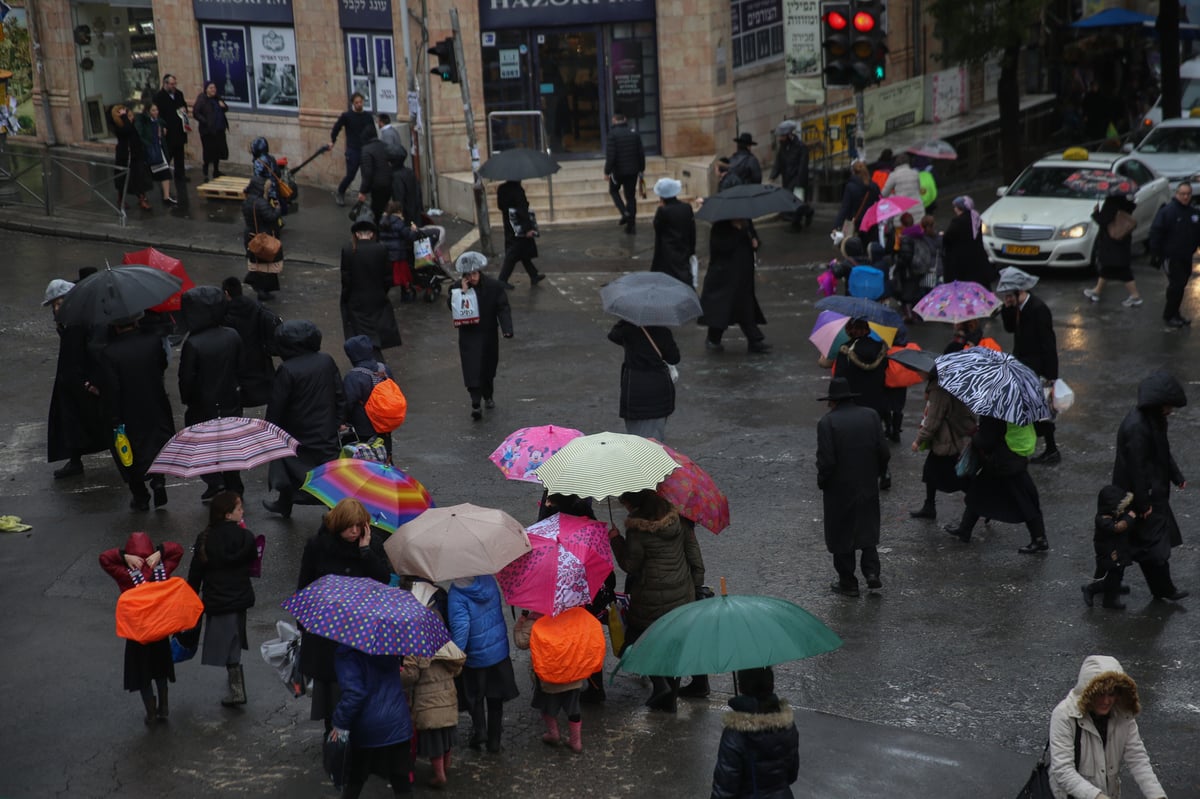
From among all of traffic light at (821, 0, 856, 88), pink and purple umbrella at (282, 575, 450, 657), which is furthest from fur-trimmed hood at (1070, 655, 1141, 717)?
traffic light at (821, 0, 856, 88)

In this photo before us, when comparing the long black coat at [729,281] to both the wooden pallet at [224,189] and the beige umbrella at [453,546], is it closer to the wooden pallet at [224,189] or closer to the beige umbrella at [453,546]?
the beige umbrella at [453,546]

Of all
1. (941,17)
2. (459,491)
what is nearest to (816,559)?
(459,491)

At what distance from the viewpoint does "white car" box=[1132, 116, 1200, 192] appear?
24.4 m

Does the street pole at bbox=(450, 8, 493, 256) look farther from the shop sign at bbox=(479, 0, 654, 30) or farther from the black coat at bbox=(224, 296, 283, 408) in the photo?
the black coat at bbox=(224, 296, 283, 408)

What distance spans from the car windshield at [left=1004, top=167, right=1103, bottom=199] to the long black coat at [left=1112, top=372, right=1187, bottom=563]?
41.5 feet

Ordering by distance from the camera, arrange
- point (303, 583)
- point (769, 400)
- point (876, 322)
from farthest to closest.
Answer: point (769, 400), point (876, 322), point (303, 583)

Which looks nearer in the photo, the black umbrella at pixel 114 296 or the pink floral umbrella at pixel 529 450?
the pink floral umbrella at pixel 529 450

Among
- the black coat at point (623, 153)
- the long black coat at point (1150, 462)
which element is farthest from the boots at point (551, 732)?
the black coat at point (623, 153)

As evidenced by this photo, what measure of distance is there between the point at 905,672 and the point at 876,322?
13.4 feet

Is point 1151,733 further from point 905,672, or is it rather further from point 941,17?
point 941,17

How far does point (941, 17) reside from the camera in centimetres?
2783

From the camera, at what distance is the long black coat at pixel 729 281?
17.0 m

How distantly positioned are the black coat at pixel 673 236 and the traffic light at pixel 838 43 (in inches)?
100

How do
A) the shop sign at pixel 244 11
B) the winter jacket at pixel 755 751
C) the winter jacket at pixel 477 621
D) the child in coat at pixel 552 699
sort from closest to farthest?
the winter jacket at pixel 755 751 → the winter jacket at pixel 477 621 → the child in coat at pixel 552 699 → the shop sign at pixel 244 11
